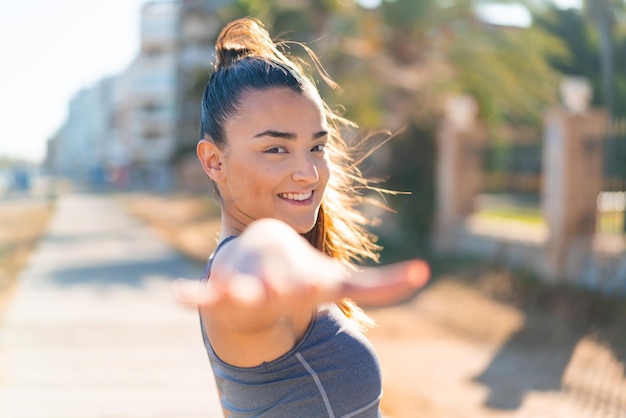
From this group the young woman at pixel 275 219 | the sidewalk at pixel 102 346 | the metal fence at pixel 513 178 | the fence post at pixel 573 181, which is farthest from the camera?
the metal fence at pixel 513 178

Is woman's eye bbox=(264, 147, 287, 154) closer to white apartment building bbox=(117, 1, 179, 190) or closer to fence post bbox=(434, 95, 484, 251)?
fence post bbox=(434, 95, 484, 251)

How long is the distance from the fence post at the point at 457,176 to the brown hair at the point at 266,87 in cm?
915

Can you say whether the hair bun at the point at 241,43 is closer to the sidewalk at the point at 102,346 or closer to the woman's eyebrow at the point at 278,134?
the woman's eyebrow at the point at 278,134

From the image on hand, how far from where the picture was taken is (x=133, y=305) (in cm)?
784

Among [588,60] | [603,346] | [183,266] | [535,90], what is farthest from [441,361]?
[588,60]

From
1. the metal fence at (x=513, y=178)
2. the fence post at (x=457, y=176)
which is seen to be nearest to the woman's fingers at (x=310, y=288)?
the metal fence at (x=513, y=178)

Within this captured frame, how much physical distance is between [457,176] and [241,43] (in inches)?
381

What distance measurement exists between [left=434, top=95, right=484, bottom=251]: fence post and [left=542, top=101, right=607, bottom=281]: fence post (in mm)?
2980

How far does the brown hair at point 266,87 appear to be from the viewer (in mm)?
1468

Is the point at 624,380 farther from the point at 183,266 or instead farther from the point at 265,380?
the point at 183,266

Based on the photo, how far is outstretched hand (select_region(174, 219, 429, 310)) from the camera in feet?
2.66

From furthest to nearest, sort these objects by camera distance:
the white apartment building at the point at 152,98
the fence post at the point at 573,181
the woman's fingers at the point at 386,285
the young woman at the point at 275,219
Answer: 1. the white apartment building at the point at 152,98
2. the fence post at the point at 573,181
3. the young woman at the point at 275,219
4. the woman's fingers at the point at 386,285

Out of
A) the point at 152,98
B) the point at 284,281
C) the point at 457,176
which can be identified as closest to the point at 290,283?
the point at 284,281

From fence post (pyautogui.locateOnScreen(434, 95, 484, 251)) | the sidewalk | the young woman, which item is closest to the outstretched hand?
the young woman
